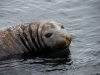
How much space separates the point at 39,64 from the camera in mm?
9578

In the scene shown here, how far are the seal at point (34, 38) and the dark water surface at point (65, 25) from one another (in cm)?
38

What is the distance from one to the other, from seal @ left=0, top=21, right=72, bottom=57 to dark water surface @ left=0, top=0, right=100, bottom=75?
1.25ft

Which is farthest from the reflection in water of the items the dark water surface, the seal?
the seal

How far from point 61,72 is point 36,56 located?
1.35m

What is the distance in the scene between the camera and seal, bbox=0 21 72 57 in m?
9.88

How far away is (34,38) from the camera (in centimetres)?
1023

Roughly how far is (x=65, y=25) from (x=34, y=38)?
8.21 feet

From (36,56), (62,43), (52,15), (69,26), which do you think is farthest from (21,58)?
(52,15)

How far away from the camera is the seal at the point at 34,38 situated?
9875 millimetres

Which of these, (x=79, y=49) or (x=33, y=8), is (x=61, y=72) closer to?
(x=79, y=49)

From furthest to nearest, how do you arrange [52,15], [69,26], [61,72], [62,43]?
[52,15], [69,26], [62,43], [61,72]

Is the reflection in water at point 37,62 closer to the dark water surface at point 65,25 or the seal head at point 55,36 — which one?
the dark water surface at point 65,25

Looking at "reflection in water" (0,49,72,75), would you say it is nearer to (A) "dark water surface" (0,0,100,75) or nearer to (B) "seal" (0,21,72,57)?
(A) "dark water surface" (0,0,100,75)


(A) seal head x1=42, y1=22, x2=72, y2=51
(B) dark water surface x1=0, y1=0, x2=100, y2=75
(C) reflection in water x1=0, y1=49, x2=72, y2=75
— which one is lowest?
(C) reflection in water x1=0, y1=49, x2=72, y2=75
